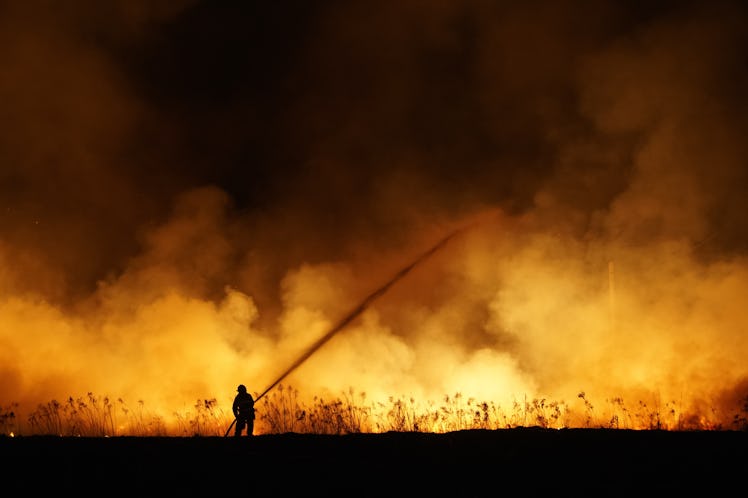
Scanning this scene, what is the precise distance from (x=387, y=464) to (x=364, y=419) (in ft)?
19.5

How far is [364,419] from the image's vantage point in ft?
50.4

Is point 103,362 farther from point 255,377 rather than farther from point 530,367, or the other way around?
point 530,367

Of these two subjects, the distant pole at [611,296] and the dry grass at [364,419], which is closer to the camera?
the dry grass at [364,419]

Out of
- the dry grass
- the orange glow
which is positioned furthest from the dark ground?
the orange glow

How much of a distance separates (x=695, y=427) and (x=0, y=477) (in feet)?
44.3

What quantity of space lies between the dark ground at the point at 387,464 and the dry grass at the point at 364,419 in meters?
3.27

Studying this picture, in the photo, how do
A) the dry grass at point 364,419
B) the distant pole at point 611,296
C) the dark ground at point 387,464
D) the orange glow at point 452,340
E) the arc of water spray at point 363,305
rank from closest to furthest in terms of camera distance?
the dark ground at point 387,464, the dry grass at point 364,419, the orange glow at point 452,340, the distant pole at point 611,296, the arc of water spray at point 363,305

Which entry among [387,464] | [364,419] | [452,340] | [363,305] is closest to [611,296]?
[452,340]

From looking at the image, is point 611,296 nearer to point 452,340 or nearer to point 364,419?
point 452,340

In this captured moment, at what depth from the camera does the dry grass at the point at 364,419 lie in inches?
564

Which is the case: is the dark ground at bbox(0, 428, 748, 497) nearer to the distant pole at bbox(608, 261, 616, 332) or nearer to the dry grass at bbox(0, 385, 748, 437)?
the dry grass at bbox(0, 385, 748, 437)

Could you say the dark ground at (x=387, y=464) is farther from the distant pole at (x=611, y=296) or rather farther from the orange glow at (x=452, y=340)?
the distant pole at (x=611, y=296)

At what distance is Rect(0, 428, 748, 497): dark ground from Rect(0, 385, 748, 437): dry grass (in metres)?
3.27

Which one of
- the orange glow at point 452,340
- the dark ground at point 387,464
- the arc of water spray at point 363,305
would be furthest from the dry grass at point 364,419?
the dark ground at point 387,464
